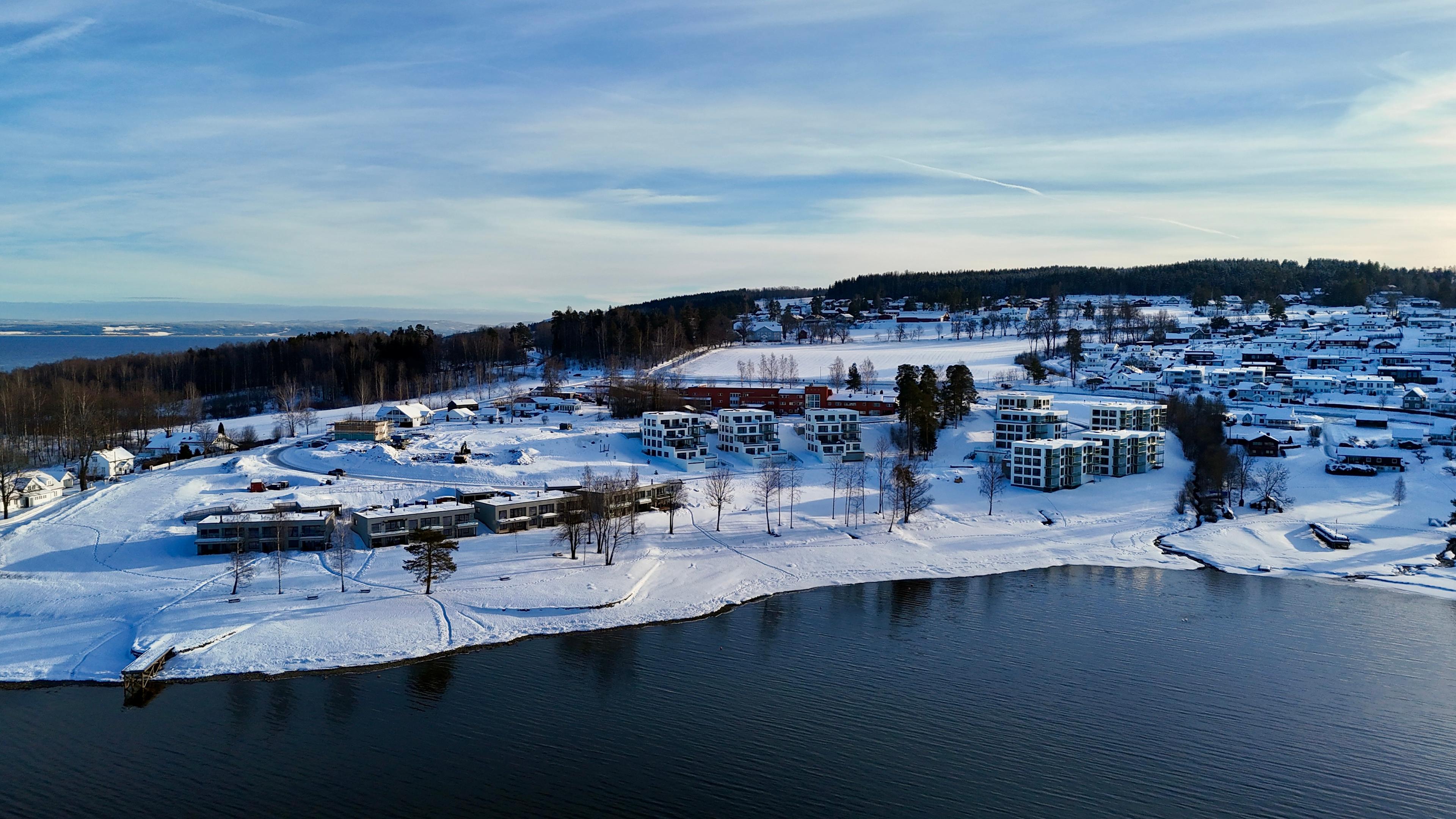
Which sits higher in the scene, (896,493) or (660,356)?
(660,356)

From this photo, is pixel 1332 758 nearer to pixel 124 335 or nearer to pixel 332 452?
pixel 332 452

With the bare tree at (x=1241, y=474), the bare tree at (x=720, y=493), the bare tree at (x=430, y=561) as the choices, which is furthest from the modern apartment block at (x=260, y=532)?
the bare tree at (x=1241, y=474)

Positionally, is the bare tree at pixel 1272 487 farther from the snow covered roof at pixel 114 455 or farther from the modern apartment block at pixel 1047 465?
the snow covered roof at pixel 114 455

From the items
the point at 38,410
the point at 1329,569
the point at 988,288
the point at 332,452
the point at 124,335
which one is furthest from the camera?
the point at 124,335

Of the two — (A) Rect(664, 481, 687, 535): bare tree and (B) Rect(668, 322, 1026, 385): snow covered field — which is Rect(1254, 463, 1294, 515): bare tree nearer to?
(A) Rect(664, 481, 687, 535): bare tree

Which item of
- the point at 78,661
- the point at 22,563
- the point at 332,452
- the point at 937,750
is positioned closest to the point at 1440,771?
the point at 937,750

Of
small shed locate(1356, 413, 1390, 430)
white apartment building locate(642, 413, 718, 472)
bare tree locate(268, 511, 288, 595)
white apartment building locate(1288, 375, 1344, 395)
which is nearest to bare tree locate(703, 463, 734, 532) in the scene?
white apartment building locate(642, 413, 718, 472)
